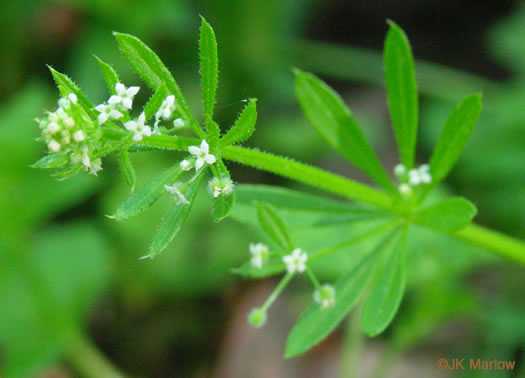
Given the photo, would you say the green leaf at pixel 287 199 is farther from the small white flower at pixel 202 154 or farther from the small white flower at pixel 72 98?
the small white flower at pixel 72 98

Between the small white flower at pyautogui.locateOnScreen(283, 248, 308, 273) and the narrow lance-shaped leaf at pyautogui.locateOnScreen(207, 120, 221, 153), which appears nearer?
the narrow lance-shaped leaf at pyautogui.locateOnScreen(207, 120, 221, 153)

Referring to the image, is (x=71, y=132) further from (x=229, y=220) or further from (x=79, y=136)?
(x=229, y=220)

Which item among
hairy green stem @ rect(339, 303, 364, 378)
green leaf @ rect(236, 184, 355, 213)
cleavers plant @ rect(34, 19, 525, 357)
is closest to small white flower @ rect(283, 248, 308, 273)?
cleavers plant @ rect(34, 19, 525, 357)

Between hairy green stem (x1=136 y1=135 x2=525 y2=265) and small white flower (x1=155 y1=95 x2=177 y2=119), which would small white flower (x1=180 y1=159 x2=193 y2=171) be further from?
small white flower (x1=155 y1=95 x2=177 y2=119)

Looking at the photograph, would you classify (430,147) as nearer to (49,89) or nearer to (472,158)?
(472,158)

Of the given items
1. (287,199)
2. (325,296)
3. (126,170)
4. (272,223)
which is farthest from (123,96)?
(325,296)

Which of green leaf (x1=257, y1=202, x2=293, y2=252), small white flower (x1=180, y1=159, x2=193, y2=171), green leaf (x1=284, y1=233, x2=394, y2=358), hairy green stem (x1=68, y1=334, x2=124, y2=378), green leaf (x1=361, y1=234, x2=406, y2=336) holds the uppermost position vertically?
small white flower (x1=180, y1=159, x2=193, y2=171)

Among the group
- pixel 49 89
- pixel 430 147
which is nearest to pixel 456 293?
pixel 430 147
